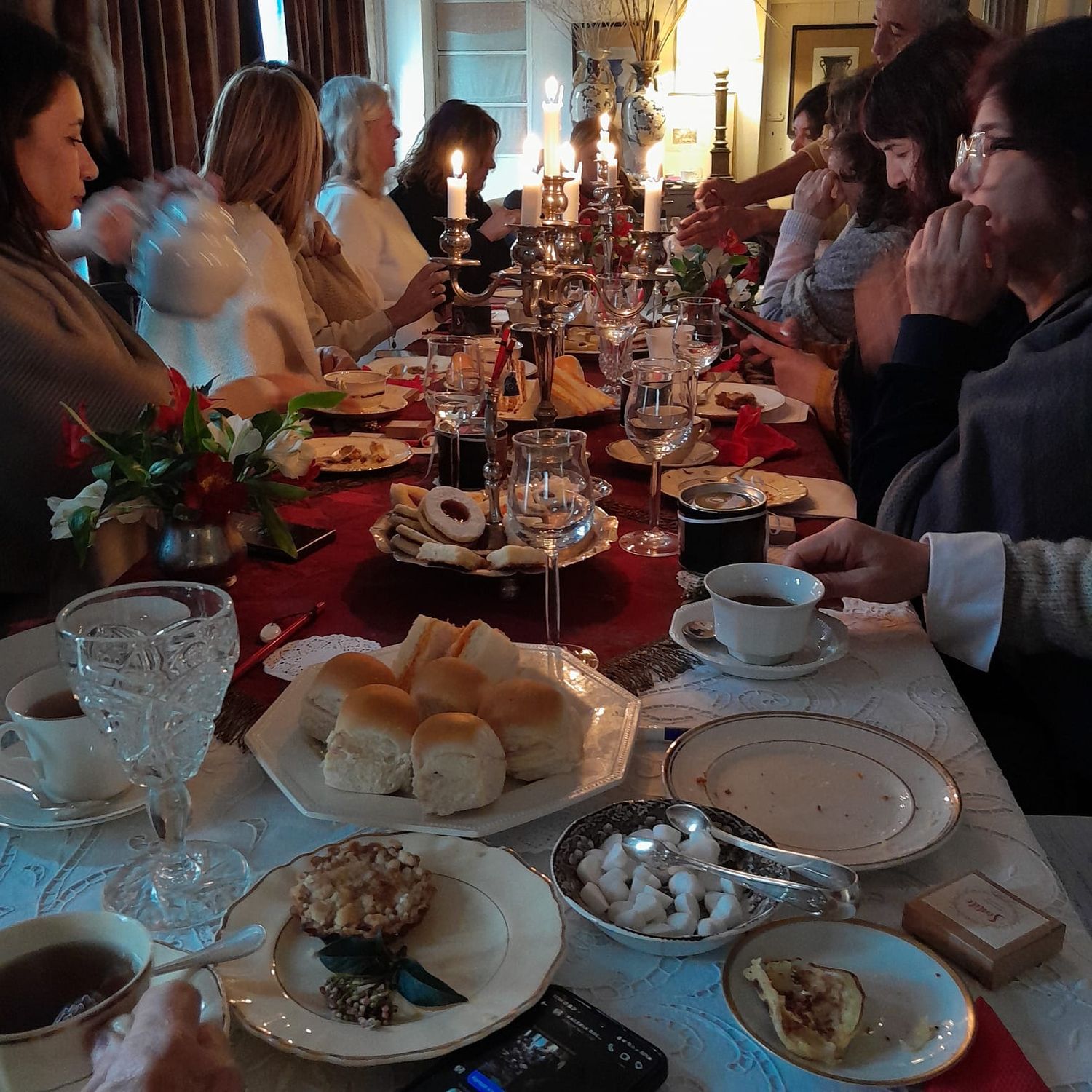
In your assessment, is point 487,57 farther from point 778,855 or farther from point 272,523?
point 778,855

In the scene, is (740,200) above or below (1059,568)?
above

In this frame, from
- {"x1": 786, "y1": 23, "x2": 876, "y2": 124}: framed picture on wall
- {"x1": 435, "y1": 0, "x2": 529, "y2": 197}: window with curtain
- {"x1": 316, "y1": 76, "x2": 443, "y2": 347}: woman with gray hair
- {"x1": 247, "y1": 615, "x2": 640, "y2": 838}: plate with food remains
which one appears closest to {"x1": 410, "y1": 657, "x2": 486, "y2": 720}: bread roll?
{"x1": 247, "y1": 615, "x2": 640, "y2": 838}: plate with food remains

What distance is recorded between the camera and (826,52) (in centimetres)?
646

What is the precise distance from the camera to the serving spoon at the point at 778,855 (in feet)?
2.15

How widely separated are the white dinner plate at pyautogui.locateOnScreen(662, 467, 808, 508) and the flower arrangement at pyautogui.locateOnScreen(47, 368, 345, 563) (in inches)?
22.2

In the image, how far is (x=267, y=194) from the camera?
8.98 ft

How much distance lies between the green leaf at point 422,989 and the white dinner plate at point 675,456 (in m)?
1.13

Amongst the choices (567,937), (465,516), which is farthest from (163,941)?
(465,516)

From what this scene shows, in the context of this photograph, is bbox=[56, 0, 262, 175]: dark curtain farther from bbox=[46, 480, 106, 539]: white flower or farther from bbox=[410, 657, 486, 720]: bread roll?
bbox=[410, 657, 486, 720]: bread roll

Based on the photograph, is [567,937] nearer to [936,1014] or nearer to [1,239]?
[936,1014]

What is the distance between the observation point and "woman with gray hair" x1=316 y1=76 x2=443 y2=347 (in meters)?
3.82

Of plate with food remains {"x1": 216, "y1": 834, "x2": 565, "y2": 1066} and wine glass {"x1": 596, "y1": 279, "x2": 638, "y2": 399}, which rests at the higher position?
wine glass {"x1": 596, "y1": 279, "x2": 638, "y2": 399}

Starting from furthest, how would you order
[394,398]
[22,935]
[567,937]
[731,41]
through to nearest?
[731,41] → [394,398] → [567,937] → [22,935]

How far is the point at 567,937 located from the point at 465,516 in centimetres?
68
